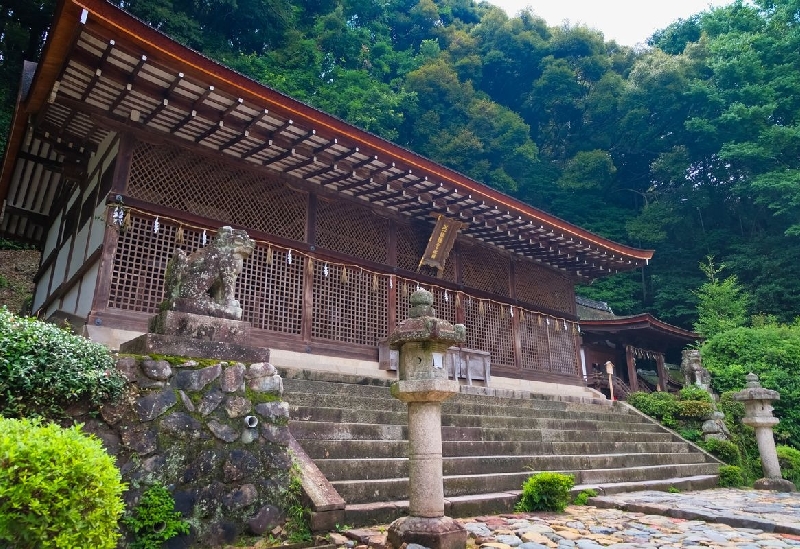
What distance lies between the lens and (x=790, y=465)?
476 inches

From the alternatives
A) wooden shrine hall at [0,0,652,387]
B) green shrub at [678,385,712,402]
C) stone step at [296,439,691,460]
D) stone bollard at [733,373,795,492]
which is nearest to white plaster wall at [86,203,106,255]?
wooden shrine hall at [0,0,652,387]

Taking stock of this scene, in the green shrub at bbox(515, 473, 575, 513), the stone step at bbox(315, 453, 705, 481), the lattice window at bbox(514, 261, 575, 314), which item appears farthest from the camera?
the lattice window at bbox(514, 261, 575, 314)

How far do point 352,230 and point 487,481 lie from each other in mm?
6947

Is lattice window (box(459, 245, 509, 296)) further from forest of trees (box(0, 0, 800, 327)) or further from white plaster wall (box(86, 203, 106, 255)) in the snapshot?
forest of trees (box(0, 0, 800, 327))

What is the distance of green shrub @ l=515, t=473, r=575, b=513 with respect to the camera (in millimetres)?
6547

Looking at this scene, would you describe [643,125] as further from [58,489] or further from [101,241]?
[58,489]

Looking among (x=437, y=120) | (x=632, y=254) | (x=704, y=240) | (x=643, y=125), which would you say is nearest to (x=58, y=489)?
(x=632, y=254)

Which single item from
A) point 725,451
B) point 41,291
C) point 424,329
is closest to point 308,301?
point 424,329

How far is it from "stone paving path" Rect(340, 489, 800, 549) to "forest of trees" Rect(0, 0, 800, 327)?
22.2 meters

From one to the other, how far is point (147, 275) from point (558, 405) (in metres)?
9.57

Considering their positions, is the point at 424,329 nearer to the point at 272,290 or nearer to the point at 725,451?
the point at 272,290

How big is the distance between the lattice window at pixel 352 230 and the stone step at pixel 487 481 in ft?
20.9

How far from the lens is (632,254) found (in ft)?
53.7

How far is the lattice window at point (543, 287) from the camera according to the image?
16.4m
